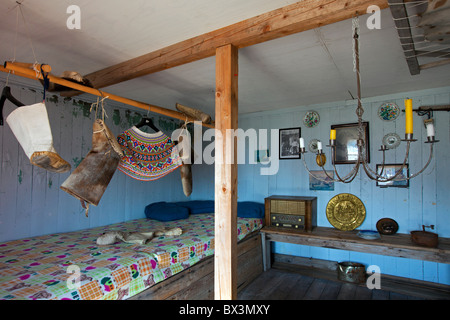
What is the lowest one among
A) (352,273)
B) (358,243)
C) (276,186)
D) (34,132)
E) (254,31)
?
(352,273)

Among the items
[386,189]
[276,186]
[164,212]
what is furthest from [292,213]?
[164,212]

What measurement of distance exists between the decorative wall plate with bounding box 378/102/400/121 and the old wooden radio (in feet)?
4.24

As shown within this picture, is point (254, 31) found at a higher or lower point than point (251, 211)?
higher

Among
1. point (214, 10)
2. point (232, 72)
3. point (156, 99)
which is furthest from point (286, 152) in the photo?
point (214, 10)

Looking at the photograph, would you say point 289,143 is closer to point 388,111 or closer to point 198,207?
point 388,111

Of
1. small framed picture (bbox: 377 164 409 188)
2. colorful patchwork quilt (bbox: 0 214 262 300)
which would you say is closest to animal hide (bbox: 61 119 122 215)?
colorful patchwork quilt (bbox: 0 214 262 300)

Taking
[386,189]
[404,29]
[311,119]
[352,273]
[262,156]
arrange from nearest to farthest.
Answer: [404,29]
[352,273]
[386,189]
[311,119]
[262,156]

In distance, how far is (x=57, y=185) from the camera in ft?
8.54

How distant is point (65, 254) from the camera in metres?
1.91

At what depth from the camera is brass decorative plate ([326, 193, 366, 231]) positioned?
127 inches

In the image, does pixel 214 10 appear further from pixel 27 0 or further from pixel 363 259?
pixel 363 259

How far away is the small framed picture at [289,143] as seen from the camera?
3.68 metres

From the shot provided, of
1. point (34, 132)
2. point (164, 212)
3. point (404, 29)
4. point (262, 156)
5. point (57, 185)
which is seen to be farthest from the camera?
point (262, 156)

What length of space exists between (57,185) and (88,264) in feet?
4.17
